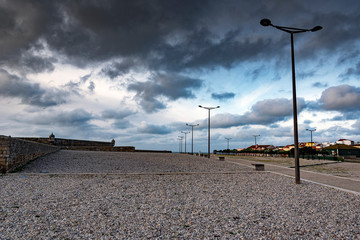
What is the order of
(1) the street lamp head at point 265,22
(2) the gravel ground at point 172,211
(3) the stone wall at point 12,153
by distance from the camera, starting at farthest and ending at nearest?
(3) the stone wall at point 12,153
(1) the street lamp head at point 265,22
(2) the gravel ground at point 172,211

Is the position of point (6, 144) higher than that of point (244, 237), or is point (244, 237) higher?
point (6, 144)

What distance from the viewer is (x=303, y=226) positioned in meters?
5.53

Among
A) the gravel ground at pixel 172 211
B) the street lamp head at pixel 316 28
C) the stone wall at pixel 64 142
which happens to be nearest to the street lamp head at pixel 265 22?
the street lamp head at pixel 316 28

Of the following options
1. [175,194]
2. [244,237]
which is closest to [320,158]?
[175,194]

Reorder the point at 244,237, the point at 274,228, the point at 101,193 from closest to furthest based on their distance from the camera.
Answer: the point at 244,237 < the point at 274,228 < the point at 101,193

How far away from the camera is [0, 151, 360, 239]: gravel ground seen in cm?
505

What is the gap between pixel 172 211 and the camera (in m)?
6.57

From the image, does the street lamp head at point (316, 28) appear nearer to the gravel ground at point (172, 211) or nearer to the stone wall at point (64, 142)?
the gravel ground at point (172, 211)

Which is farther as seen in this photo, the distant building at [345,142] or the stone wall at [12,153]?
the distant building at [345,142]

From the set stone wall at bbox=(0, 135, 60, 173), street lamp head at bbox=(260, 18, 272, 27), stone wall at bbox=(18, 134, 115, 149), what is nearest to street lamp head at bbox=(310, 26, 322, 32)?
street lamp head at bbox=(260, 18, 272, 27)

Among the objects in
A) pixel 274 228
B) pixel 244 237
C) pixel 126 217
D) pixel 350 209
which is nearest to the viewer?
pixel 244 237

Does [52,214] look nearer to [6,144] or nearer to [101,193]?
[101,193]

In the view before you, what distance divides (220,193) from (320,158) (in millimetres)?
33794

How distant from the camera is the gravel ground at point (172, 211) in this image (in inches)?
199
